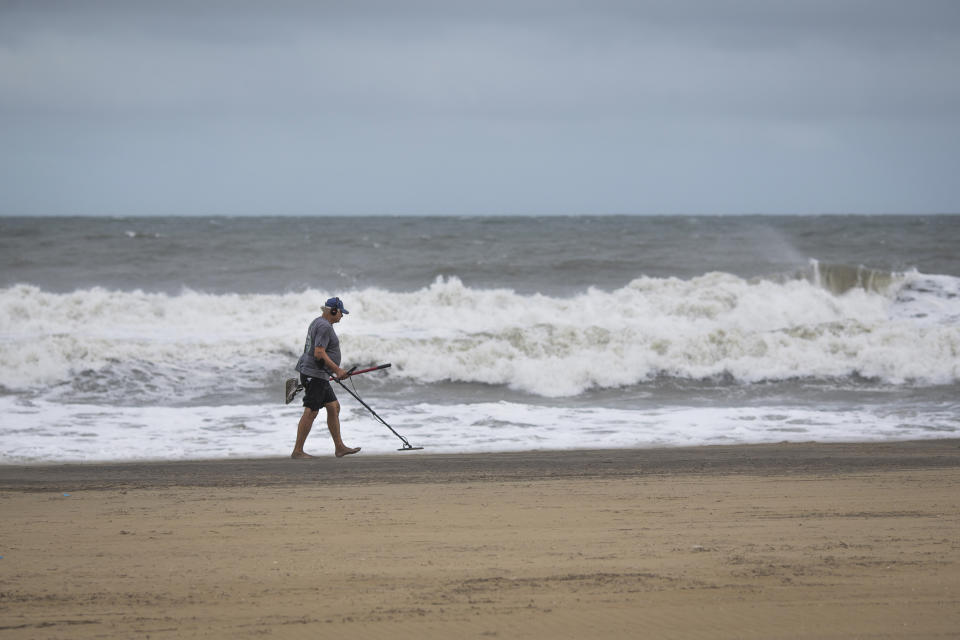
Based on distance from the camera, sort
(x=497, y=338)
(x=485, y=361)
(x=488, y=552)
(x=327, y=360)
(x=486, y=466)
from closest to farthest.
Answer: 1. (x=488, y=552)
2. (x=486, y=466)
3. (x=327, y=360)
4. (x=485, y=361)
5. (x=497, y=338)

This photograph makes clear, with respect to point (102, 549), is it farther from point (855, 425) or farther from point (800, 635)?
point (855, 425)

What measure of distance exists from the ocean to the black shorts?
0.60 meters

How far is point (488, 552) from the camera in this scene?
4.73 meters

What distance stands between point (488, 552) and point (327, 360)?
3.58m

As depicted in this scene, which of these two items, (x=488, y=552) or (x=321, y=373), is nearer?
(x=488, y=552)

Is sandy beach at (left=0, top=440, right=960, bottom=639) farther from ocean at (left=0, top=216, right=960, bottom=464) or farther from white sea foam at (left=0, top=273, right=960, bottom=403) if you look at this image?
white sea foam at (left=0, top=273, right=960, bottom=403)

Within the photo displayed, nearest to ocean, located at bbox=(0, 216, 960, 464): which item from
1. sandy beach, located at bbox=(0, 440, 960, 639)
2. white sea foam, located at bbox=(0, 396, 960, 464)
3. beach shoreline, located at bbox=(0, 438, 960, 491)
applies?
white sea foam, located at bbox=(0, 396, 960, 464)

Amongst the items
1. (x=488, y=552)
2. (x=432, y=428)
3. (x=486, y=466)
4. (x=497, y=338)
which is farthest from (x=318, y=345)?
(x=497, y=338)

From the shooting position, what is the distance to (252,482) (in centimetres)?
670

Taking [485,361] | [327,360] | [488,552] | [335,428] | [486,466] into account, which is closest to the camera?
[488,552]

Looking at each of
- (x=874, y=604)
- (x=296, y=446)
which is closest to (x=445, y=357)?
(x=296, y=446)

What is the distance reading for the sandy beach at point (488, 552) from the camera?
3.84 m

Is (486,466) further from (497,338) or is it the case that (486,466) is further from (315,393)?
(497,338)

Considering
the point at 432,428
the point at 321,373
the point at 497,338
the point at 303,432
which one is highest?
the point at 497,338
